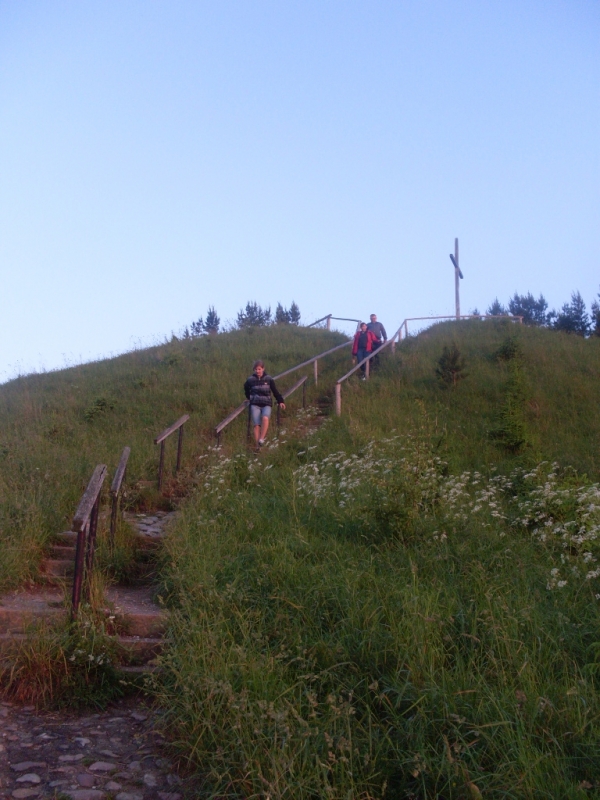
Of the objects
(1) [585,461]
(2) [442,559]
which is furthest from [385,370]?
(2) [442,559]

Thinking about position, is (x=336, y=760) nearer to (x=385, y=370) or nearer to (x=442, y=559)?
(x=442, y=559)

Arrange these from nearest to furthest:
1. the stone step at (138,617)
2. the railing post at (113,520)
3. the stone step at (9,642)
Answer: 1. the stone step at (9,642)
2. the stone step at (138,617)
3. the railing post at (113,520)

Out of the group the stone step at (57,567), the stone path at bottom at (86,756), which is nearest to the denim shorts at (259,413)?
the stone step at (57,567)

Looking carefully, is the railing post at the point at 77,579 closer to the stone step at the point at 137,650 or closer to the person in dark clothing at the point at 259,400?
the stone step at the point at 137,650

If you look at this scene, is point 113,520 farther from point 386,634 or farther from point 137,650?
point 386,634

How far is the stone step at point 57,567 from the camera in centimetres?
698

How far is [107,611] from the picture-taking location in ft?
18.1

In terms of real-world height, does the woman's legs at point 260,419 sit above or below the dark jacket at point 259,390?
below

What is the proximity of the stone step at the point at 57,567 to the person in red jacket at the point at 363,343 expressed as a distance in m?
11.4

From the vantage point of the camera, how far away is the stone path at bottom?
373 cm

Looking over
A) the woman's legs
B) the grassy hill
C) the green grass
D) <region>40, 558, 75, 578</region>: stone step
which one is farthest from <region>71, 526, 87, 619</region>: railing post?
the woman's legs

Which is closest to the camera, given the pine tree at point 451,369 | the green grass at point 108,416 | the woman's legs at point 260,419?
the green grass at point 108,416

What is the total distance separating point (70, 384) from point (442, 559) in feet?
50.1

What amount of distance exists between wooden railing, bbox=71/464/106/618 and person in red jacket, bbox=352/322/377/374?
37.5 ft
